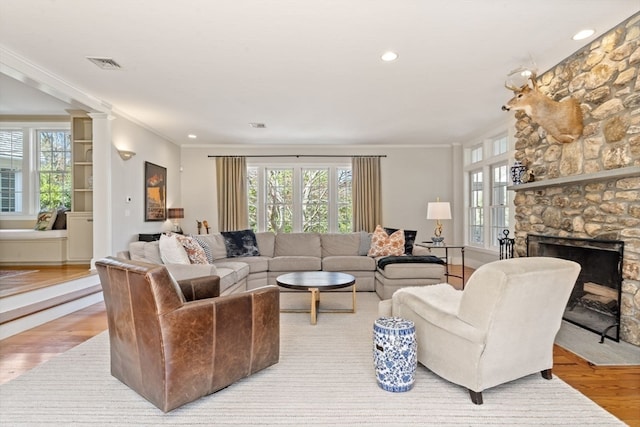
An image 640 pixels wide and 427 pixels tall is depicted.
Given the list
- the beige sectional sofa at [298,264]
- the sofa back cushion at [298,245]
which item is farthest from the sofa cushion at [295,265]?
the sofa back cushion at [298,245]

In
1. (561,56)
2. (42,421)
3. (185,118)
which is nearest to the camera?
(42,421)

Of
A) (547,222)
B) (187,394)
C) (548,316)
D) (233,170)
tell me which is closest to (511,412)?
(548,316)

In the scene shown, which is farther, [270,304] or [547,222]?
[547,222]

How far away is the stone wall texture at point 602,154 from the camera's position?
9.01 feet

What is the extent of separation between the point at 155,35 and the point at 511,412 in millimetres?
3683

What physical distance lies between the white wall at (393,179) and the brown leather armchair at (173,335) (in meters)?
5.36

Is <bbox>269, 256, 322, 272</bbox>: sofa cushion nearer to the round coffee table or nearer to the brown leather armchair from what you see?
the round coffee table

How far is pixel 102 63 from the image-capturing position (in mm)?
3393

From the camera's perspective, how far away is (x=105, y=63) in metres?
3.39

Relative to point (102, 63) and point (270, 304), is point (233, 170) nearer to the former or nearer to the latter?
point (102, 63)

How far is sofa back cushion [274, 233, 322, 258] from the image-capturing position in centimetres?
549

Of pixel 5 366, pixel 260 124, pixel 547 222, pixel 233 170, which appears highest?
pixel 260 124

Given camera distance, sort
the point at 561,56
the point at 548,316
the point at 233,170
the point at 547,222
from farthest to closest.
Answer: the point at 233,170
the point at 547,222
the point at 561,56
the point at 548,316

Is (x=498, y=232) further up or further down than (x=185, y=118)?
further down
